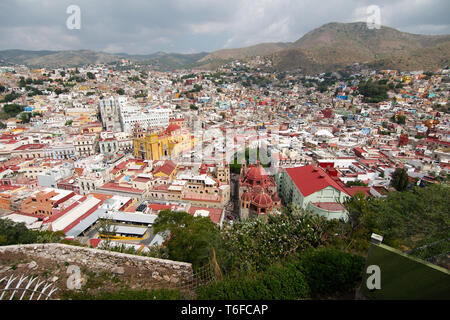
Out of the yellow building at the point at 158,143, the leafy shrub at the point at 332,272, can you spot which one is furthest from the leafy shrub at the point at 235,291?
the yellow building at the point at 158,143

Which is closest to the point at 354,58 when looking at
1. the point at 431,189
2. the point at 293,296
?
the point at 431,189

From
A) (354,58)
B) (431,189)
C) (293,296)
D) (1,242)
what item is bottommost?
(1,242)

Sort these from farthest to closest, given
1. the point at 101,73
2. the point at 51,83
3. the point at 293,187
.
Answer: the point at 101,73, the point at 51,83, the point at 293,187

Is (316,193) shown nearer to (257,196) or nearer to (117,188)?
(257,196)

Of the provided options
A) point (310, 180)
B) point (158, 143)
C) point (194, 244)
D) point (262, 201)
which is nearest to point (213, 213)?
point (262, 201)

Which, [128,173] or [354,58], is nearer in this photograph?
[128,173]

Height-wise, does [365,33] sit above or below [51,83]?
above

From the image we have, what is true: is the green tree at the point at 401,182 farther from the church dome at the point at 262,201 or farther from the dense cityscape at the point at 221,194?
the church dome at the point at 262,201

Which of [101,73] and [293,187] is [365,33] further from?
[293,187]

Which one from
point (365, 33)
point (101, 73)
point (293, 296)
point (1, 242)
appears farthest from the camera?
point (365, 33)
